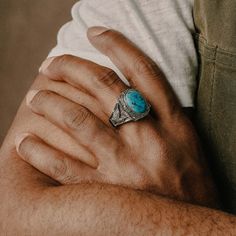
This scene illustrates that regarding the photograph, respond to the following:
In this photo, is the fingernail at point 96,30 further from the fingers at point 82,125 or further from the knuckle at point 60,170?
the knuckle at point 60,170

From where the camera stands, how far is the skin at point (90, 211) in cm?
66

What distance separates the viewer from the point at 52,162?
77 cm

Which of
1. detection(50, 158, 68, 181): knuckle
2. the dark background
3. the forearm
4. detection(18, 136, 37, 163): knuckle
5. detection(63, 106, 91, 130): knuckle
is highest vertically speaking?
detection(63, 106, 91, 130): knuckle

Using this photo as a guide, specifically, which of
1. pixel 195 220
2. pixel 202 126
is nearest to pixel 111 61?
pixel 202 126

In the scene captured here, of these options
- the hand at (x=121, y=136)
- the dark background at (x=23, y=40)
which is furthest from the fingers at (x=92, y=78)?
the dark background at (x=23, y=40)

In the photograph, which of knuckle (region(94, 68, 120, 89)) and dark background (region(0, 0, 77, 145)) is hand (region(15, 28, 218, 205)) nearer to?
knuckle (region(94, 68, 120, 89))

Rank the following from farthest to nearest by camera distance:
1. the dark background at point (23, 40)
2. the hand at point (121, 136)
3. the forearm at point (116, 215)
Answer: the dark background at point (23, 40) → the hand at point (121, 136) → the forearm at point (116, 215)

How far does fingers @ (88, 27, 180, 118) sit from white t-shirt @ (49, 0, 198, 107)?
15 mm

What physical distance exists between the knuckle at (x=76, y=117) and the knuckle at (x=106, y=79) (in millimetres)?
52

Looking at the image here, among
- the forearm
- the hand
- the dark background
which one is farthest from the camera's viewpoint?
the dark background

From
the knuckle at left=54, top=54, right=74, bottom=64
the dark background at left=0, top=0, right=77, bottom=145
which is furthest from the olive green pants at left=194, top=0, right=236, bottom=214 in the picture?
the dark background at left=0, top=0, right=77, bottom=145

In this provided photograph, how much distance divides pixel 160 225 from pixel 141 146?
154 millimetres

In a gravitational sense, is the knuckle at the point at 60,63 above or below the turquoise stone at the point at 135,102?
above

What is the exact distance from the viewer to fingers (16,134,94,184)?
763mm
